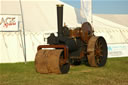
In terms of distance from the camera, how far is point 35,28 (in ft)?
66.8

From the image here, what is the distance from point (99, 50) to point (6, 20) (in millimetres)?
7378

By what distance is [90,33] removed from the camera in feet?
51.0

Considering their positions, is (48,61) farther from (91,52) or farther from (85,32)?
(85,32)

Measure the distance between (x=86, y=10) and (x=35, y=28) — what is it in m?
3.99

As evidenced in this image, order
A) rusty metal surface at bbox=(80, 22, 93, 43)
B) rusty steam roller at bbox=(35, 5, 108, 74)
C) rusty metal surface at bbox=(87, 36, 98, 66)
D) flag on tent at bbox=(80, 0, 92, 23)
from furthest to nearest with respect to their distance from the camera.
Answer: flag on tent at bbox=(80, 0, 92, 23) → rusty metal surface at bbox=(80, 22, 93, 43) → rusty metal surface at bbox=(87, 36, 98, 66) → rusty steam roller at bbox=(35, 5, 108, 74)

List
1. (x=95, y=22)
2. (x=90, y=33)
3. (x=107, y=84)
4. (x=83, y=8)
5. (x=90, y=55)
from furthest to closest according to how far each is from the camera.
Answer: (x=95, y=22) < (x=83, y=8) < (x=90, y=33) < (x=90, y=55) < (x=107, y=84)

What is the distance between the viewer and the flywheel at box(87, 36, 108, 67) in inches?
569

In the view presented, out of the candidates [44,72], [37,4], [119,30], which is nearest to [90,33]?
[44,72]

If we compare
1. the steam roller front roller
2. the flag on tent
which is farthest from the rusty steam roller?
the flag on tent

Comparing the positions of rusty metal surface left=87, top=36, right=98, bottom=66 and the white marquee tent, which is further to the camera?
the white marquee tent

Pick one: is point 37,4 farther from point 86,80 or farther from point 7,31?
point 86,80

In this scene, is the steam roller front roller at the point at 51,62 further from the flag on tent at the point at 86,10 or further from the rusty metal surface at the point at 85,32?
the flag on tent at the point at 86,10

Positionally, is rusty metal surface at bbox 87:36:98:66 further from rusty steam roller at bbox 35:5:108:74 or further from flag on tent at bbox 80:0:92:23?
flag on tent at bbox 80:0:92:23

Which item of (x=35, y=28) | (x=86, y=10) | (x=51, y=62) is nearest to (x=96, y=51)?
(x=51, y=62)
